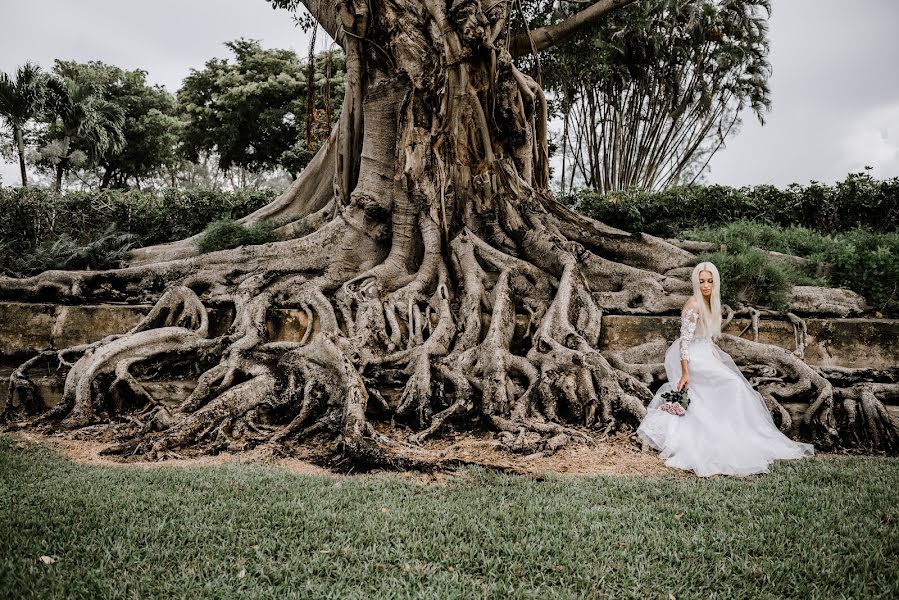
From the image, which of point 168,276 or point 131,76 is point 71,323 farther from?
point 131,76

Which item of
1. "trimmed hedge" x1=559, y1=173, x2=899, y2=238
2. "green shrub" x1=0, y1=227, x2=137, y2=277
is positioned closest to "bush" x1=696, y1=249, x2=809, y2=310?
"trimmed hedge" x1=559, y1=173, x2=899, y2=238

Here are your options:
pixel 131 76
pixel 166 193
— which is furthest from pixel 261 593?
pixel 131 76

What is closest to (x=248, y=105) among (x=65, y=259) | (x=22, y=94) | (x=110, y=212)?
(x=22, y=94)

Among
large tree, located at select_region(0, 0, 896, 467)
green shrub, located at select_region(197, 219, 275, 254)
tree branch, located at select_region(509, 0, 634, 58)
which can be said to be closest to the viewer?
large tree, located at select_region(0, 0, 896, 467)

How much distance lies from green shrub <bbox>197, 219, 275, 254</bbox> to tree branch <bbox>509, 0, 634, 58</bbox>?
4.95 meters

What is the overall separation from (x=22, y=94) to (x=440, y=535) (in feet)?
71.4

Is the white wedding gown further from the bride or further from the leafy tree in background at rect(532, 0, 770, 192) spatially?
the leafy tree in background at rect(532, 0, 770, 192)

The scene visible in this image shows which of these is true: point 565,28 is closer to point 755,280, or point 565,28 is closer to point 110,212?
point 755,280

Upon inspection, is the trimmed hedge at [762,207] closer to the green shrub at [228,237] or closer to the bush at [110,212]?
the green shrub at [228,237]

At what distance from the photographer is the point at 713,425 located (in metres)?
3.91

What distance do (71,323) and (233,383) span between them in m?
2.33

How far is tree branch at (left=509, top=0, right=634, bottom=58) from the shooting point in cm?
838

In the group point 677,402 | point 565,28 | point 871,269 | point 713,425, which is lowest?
point 713,425

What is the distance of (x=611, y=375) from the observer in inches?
183
